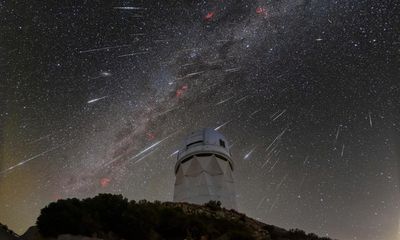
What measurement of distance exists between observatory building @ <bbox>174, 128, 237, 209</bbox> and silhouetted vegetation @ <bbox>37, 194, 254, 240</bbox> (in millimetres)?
14156

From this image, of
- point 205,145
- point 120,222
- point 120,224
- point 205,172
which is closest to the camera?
point 120,224

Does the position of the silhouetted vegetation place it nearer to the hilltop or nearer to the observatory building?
the hilltop

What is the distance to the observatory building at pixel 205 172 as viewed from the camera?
3369cm

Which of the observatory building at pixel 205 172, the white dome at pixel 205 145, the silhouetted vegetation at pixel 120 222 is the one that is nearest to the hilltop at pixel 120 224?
the silhouetted vegetation at pixel 120 222

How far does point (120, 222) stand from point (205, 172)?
18.5m

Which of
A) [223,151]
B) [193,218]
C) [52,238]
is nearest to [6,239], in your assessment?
[52,238]

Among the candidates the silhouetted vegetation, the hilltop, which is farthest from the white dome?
the silhouetted vegetation

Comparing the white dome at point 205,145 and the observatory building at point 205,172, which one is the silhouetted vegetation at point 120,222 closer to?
the observatory building at point 205,172

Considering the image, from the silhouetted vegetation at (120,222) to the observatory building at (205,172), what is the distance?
46.4 ft

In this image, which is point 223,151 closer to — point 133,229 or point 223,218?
point 223,218

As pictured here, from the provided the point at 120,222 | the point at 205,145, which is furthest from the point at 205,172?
the point at 120,222

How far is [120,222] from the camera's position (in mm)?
16062

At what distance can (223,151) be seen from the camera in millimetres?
36000

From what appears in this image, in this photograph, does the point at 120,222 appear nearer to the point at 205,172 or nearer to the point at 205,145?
the point at 205,172
